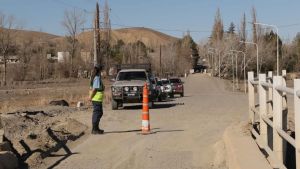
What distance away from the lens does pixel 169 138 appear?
50.1 ft

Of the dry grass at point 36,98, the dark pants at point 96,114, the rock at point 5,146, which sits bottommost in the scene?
the dry grass at point 36,98

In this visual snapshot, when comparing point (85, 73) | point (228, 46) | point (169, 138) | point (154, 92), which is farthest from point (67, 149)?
point (228, 46)

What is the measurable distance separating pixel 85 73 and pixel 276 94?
112 meters

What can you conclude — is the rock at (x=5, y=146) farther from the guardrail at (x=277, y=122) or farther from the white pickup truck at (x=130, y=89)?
the white pickup truck at (x=130, y=89)

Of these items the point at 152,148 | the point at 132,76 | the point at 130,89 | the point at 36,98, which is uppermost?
the point at 132,76

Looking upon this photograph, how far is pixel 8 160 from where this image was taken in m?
10.7

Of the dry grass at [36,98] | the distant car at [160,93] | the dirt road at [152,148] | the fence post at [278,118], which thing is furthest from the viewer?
the dry grass at [36,98]

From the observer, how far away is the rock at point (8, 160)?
1041cm

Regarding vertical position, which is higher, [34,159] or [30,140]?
[30,140]

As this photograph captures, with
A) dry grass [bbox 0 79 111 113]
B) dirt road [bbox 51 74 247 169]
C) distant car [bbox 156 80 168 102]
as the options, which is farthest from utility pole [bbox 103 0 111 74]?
dirt road [bbox 51 74 247 169]

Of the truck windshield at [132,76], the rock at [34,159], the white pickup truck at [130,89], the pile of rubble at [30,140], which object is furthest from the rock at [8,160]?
the truck windshield at [132,76]

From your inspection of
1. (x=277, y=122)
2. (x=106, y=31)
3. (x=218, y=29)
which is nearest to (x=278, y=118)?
(x=277, y=122)

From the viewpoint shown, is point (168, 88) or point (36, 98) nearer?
point (36, 98)

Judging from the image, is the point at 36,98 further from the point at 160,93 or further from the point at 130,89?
the point at 130,89
